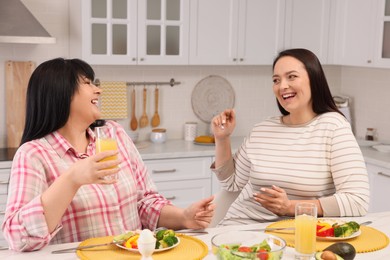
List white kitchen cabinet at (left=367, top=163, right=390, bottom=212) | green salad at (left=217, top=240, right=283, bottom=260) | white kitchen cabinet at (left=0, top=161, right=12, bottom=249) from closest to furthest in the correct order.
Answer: green salad at (left=217, top=240, right=283, bottom=260) → white kitchen cabinet at (left=0, top=161, right=12, bottom=249) → white kitchen cabinet at (left=367, top=163, right=390, bottom=212)

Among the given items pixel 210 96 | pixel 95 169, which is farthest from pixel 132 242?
pixel 210 96

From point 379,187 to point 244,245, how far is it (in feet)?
8.22

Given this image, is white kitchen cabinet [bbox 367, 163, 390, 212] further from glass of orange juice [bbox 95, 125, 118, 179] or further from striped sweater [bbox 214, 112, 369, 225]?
glass of orange juice [bbox 95, 125, 118, 179]

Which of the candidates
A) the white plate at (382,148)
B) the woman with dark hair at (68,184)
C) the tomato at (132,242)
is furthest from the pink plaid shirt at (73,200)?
the white plate at (382,148)

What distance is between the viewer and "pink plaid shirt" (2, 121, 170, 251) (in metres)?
1.92

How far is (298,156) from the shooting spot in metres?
2.56

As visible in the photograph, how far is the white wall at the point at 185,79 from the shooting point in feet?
14.0

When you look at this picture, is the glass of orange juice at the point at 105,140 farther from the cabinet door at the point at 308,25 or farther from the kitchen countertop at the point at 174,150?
the cabinet door at the point at 308,25

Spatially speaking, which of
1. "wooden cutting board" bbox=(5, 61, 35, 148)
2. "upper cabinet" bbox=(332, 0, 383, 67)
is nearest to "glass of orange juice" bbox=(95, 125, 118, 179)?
"wooden cutting board" bbox=(5, 61, 35, 148)

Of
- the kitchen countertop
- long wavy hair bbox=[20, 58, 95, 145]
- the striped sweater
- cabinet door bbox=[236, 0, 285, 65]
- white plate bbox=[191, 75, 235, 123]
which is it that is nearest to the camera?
long wavy hair bbox=[20, 58, 95, 145]

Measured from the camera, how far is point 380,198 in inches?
160

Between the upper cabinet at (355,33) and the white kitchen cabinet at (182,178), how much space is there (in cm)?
137

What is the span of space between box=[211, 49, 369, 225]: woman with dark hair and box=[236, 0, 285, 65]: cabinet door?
73.3 inches

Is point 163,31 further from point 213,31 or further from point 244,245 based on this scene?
point 244,245
